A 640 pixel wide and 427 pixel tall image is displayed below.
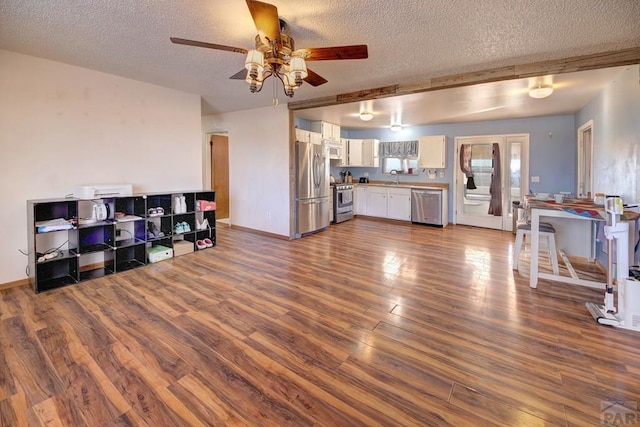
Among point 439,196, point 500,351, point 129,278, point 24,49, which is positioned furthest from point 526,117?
point 24,49

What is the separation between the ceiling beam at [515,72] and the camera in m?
2.87

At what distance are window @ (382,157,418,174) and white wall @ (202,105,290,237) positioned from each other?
143 inches

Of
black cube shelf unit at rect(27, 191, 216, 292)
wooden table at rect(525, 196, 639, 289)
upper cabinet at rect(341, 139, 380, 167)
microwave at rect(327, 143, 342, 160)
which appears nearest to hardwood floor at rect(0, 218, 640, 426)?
wooden table at rect(525, 196, 639, 289)

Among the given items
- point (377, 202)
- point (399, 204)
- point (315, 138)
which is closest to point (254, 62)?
point (315, 138)

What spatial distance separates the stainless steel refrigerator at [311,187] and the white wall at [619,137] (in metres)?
4.26

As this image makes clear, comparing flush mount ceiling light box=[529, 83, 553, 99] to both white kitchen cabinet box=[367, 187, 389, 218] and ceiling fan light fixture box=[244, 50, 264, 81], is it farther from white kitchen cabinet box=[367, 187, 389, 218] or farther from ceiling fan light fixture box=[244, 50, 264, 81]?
white kitchen cabinet box=[367, 187, 389, 218]

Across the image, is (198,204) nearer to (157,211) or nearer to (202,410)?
(157,211)

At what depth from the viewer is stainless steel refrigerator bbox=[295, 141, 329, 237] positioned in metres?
5.45

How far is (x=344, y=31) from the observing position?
2.57 metres

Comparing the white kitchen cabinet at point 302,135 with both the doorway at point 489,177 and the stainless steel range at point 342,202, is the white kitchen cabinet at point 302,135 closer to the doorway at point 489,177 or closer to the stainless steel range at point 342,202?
the stainless steel range at point 342,202

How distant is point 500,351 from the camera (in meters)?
2.10

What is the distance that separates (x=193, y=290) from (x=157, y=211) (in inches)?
65.6

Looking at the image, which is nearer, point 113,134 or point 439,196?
point 113,134

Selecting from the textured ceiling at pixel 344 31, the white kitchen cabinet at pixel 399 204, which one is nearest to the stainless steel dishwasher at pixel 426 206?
the white kitchen cabinet at pixel 399 204
